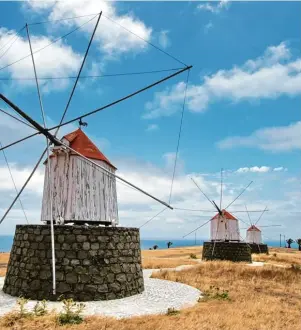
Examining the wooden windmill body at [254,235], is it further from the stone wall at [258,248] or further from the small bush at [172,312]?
the small bush at [172,312]

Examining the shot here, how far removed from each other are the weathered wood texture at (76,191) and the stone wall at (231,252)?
2013 centimetres

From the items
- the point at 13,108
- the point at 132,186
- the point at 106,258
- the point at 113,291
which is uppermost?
the point at 13,108

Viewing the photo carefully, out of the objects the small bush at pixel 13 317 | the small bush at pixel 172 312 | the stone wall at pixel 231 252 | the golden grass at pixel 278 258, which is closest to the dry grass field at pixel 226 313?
the small bush at pixel 13 317

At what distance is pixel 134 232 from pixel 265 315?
5509 millimetres

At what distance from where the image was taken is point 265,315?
9875 mm

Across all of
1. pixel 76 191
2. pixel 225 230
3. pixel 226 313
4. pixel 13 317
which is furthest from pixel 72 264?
pixel 225 230

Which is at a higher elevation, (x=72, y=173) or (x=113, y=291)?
(x=72, y=173)

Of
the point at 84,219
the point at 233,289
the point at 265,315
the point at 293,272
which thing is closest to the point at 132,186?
the point at 84,219

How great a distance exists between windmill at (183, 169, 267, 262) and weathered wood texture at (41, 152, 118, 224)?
20.2 m

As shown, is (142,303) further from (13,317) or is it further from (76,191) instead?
(76,191)

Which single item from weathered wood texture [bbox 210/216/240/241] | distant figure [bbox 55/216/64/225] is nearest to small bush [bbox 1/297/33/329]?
distant figure [bbox 55/216/64/225]

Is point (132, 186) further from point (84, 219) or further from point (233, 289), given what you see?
point (233, 289)

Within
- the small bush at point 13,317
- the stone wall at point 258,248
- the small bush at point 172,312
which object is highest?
the stone wall at point 258,248

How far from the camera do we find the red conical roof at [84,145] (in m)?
12.9
